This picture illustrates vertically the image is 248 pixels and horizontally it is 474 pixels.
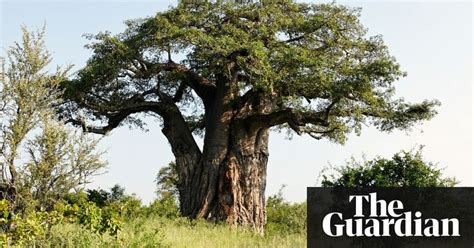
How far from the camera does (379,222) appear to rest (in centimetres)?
1085

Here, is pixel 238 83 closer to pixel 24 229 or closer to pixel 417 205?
pixel 417 205

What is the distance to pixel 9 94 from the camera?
11023mm

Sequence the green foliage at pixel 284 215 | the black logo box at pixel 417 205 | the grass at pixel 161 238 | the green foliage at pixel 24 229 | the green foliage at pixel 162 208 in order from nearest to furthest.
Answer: the green foliage at pixel 24 229, the grass at pixel 161 238, the black logo box at pixel 417 205, the green foliage at pixel 284 215, the green foliage at pixel 162 208

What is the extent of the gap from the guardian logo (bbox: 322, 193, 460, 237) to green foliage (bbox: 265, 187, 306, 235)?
5.06 metres

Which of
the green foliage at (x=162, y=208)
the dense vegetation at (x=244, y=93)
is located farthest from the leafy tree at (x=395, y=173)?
the green foliage at (x=162, y=208)

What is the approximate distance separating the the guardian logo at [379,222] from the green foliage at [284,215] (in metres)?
5.06

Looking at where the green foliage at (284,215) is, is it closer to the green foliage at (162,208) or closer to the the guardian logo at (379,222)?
the green foliage at (162,208)

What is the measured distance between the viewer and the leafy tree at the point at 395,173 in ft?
48.6

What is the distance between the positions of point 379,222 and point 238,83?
22.8ft

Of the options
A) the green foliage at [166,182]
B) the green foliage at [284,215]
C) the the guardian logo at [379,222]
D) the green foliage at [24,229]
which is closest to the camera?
the green foliage at [24,229]

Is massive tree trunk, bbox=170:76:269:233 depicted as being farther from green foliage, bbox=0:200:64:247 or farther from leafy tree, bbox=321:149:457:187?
green foliage, bbox=0:200:64:247

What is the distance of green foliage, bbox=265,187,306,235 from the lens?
18.2 meters

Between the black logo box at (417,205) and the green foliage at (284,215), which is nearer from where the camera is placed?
the black logo box at (417,205)

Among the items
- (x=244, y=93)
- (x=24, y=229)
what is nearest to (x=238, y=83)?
(x=244, y=93)
